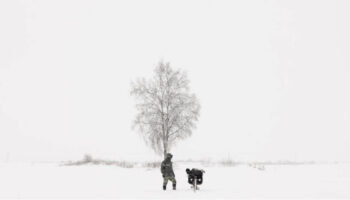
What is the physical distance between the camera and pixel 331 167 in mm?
39219

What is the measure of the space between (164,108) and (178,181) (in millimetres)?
15301

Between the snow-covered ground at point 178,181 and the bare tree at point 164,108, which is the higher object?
the bare tree at point 164,108

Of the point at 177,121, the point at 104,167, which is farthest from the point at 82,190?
the point at 177,121

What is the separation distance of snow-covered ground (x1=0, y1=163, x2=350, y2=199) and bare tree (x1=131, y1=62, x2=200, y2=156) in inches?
133

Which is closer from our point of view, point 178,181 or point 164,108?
point 178,181

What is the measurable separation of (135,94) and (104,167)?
9544 mm

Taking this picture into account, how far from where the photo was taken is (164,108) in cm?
4578

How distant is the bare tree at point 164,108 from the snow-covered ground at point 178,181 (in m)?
3.38

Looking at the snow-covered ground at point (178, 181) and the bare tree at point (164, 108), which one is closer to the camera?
the snow-covered ground at point (178, 181)

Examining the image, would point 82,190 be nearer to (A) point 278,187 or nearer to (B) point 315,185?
(A) point 278,187

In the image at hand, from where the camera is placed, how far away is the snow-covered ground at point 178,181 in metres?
22.3

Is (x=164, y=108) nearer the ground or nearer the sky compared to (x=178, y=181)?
nearer the sky

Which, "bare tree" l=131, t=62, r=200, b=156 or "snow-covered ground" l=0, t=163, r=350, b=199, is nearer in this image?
"snow-covered ground" l=0, t=163, r=350, b=199

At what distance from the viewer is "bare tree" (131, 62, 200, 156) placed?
4428cm
